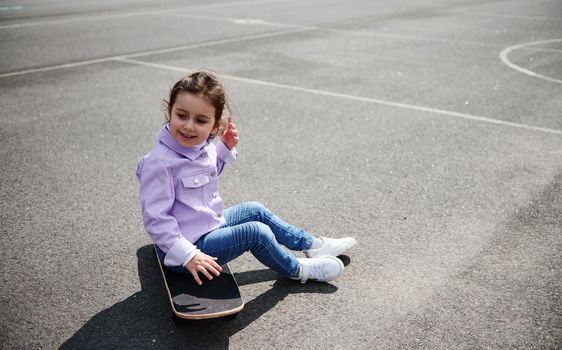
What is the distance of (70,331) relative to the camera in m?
3.22

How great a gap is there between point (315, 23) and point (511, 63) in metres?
5.28

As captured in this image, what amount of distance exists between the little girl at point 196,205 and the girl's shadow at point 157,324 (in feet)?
0.67

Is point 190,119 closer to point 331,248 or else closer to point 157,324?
point 157,324

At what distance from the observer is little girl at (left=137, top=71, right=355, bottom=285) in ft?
10.7

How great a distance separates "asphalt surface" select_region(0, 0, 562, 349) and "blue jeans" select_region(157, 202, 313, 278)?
9.0 inches

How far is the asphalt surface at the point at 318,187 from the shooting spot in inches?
132

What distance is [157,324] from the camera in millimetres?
3303

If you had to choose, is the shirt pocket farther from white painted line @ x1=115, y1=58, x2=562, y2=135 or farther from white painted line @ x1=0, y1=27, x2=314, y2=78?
white painted line @ x1=0, y1=27, x2=314, y2=78

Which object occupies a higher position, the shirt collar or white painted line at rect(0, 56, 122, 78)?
the shirt collar

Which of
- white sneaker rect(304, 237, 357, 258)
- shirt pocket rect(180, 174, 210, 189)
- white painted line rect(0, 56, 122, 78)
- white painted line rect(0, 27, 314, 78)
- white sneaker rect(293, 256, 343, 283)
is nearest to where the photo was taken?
shirt pocket rect(180, 174, 210, 189)

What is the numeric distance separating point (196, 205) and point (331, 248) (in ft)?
3.23

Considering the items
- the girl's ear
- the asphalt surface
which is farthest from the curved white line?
the girl's ear

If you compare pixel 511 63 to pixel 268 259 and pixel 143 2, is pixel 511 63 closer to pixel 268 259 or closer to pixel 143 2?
pixel 268 259

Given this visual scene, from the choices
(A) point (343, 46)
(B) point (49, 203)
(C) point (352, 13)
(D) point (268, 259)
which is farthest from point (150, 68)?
(C) point (352, 13)
